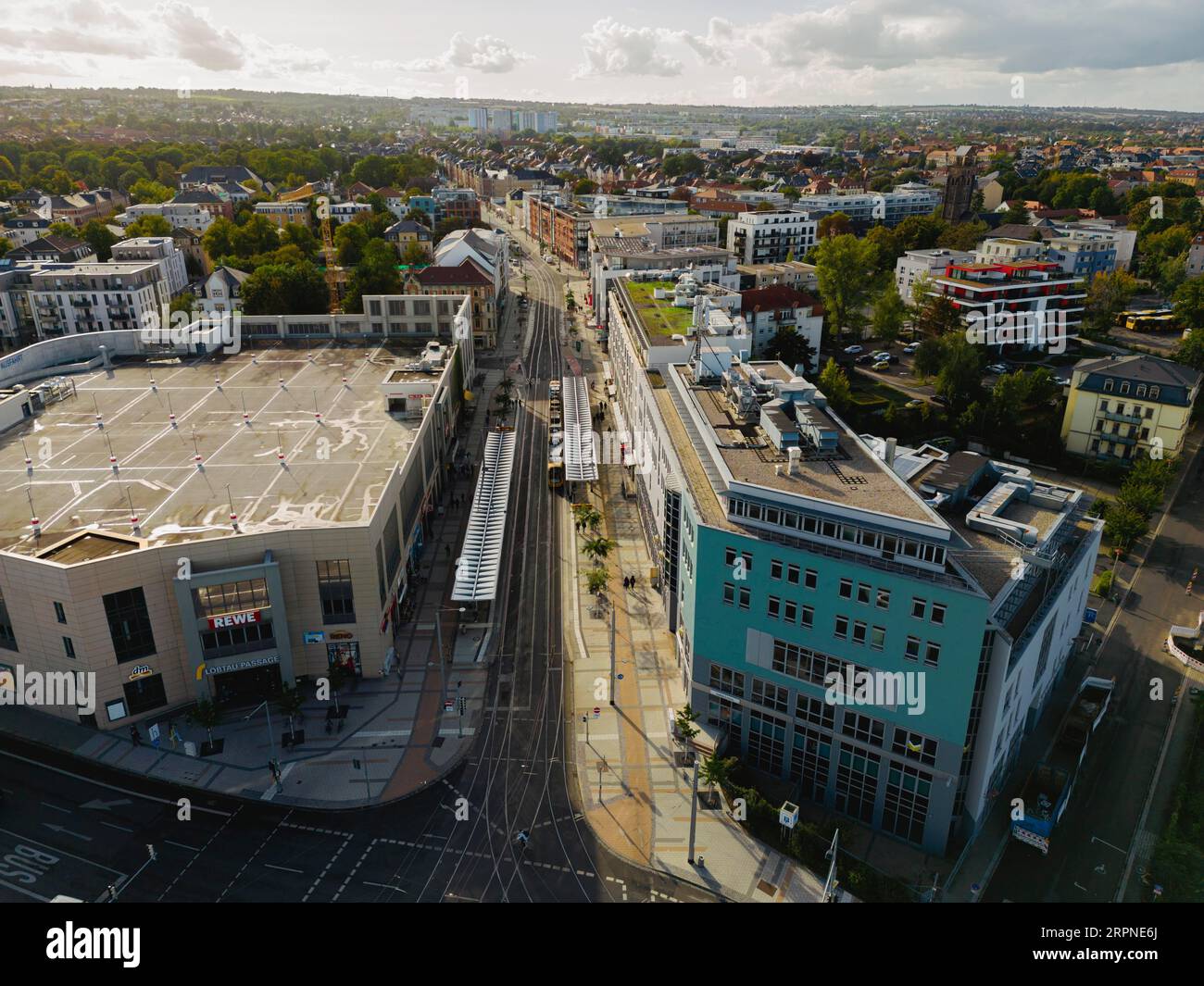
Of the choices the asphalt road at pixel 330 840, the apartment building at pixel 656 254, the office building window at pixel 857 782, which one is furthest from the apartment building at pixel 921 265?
the asphalt road at pixel 330 840

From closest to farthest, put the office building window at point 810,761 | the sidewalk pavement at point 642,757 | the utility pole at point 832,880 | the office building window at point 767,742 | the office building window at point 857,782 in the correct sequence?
the utility pole at point 832,880 < the sidewalk pavement at point 642,757 < the office building window at point 857,782 < the office building window at point 810,761 < the office building window at point 767,742

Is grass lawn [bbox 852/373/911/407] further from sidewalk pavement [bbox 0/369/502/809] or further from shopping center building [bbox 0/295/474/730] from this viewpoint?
sidewalk pavement [bbox 0/369/502/809]

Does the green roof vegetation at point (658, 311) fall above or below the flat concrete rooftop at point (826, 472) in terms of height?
above

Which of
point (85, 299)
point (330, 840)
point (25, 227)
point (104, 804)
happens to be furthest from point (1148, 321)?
point (25, 227)

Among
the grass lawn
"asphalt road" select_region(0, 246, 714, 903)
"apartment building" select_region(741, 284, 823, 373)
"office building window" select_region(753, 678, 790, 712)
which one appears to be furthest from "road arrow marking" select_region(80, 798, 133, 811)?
"apartment building" select_region(741, 284, 823, 373)

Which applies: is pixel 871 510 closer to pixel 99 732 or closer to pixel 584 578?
pixel 584 578

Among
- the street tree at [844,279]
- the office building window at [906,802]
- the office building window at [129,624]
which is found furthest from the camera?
the street tree at [844,279]

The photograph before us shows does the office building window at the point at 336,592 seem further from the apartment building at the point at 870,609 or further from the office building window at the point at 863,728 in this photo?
the office building window at the point at 863,728
